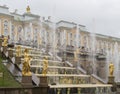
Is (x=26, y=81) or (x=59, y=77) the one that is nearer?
(x=26, y=81)

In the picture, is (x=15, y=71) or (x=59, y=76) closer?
(x=15, y=71)

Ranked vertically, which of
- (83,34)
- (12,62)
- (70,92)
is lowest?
(70,92)

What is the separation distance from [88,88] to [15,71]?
159 inches

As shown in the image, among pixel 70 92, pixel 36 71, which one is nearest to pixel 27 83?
pixel 70 92

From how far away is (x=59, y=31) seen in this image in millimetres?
65375

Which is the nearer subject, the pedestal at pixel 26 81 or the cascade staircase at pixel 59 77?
the pedestal at pixel 26 81

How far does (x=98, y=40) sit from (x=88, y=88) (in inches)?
2060

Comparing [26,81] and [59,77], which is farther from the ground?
[26,81]

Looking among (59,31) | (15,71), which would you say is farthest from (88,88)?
(59,31)

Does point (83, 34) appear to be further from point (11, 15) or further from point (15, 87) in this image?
point (15, 87)

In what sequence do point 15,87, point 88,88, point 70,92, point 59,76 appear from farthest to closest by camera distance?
point 59,76, point 88,88, point 70,92, point 15,87

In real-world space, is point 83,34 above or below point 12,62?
above

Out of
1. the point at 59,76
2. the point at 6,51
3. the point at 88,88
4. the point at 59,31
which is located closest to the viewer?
the point at 88,88

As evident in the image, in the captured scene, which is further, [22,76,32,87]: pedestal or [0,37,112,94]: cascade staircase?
[0,37,112,94]: cascade staircase
